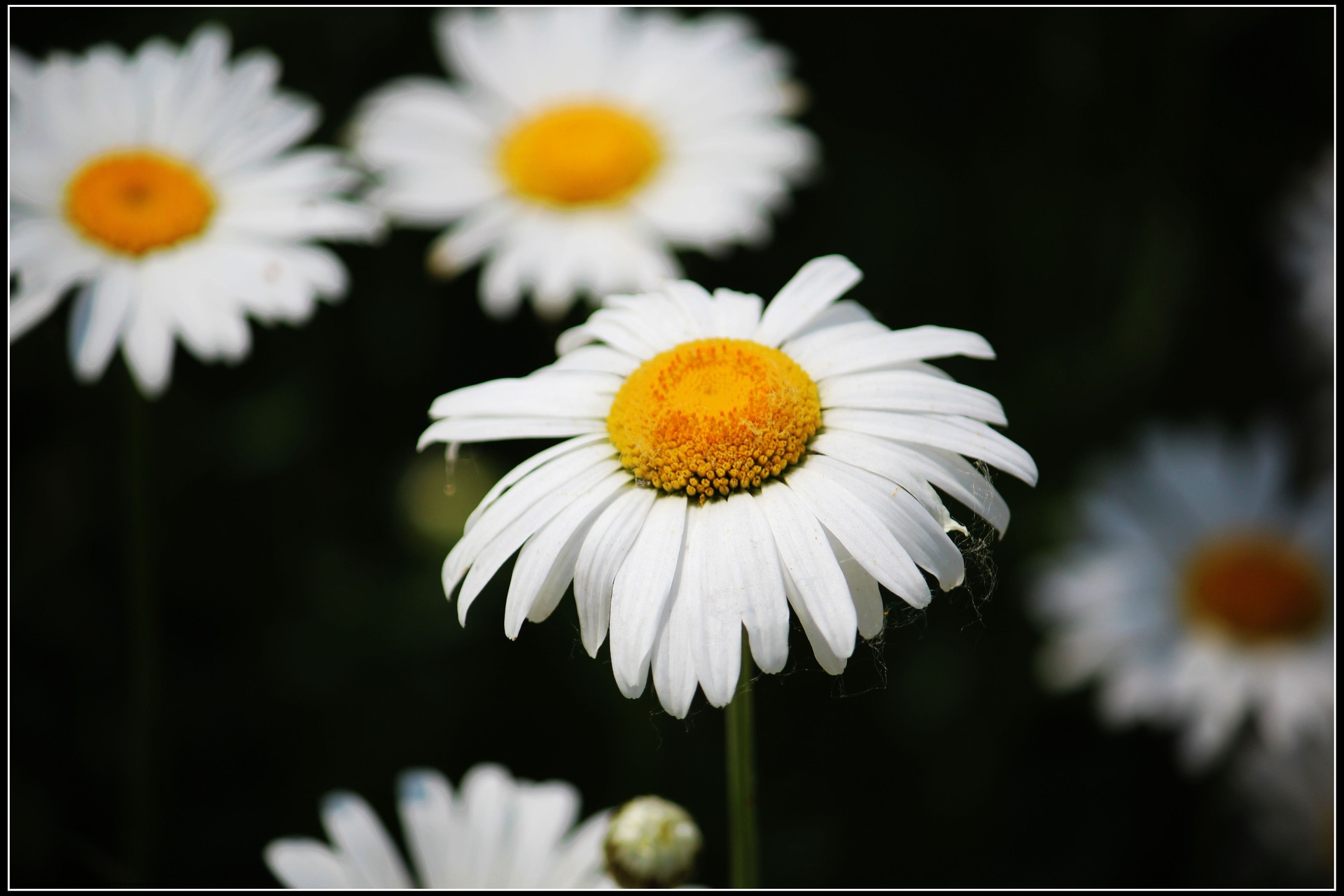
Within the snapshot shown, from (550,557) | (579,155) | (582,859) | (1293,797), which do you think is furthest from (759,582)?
(1293,797)

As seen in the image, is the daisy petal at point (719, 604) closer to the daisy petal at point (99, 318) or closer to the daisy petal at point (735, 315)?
the daisy petal at point (735, 315)

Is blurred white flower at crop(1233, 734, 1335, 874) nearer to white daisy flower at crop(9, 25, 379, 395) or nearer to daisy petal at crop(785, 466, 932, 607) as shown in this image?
daisy petal at crop(785, 466, 932, 607)

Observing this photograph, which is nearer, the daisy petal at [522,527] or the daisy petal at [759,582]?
the daisy petal at [759,582]

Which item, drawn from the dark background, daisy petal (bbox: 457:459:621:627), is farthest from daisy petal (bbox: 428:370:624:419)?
the dark background

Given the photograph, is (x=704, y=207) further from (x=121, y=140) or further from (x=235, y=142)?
(x=121, y=140)

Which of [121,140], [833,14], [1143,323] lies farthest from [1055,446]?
[121,140]

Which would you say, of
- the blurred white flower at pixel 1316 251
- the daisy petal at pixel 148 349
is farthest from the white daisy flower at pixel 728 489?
the blurred white flower at pixel 1316 251
